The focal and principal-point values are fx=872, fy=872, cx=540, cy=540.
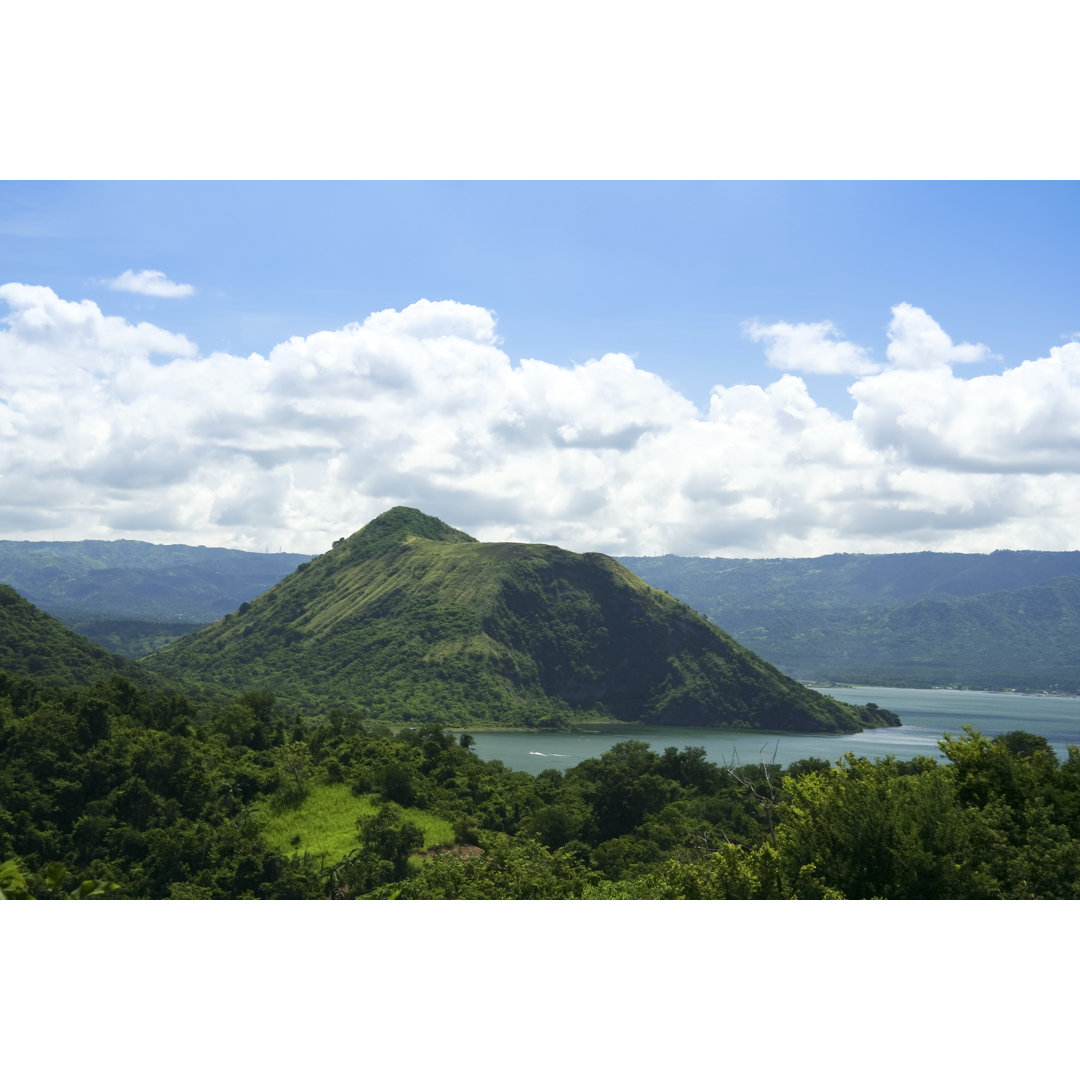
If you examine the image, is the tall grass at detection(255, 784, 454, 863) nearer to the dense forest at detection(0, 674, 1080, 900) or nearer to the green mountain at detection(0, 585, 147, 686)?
the dense forest at detection(0, 674, 1080, 900)

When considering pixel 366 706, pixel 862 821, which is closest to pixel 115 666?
pixel 366 706

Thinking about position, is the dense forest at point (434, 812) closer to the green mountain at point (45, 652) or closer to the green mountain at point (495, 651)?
the green mountain at point (45, 652)

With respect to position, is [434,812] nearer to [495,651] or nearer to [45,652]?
[45,652]

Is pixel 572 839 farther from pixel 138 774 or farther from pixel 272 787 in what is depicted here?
pixel 138 774

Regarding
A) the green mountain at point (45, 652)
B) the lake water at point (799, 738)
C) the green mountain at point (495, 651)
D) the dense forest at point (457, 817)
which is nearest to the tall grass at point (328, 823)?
the dense forest at point (457, 817)

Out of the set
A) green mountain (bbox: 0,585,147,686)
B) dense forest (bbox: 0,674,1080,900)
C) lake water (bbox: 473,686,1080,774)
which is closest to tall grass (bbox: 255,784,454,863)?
dense forest (bbox: 0,674,1080,900)

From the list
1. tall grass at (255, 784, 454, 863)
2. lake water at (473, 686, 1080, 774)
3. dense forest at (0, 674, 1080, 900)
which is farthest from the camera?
lake water at (473, 686, 1080, 774)
